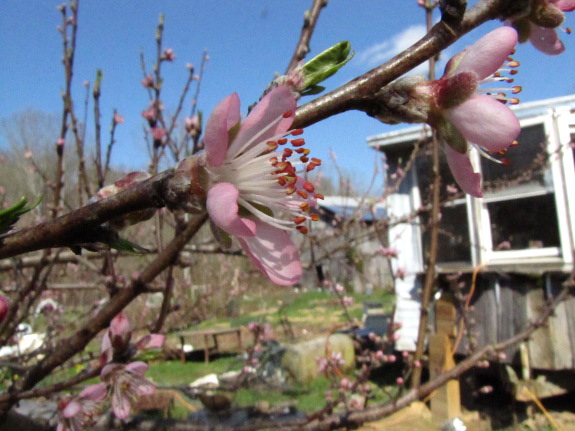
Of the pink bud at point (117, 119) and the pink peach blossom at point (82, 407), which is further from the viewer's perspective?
the pink bud at point (117, 119)

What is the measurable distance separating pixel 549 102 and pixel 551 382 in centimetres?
345

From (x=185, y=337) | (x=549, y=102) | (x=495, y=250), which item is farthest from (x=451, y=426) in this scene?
(x=185, y=337)

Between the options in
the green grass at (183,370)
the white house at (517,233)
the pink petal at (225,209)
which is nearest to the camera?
the pink petal at (225,209)

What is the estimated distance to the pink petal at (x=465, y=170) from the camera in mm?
745

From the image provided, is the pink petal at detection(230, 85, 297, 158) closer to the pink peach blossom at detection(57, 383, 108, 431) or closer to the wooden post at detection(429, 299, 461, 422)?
the pink peach blossom at detection(57, 383, 108, 431)

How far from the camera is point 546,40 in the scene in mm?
849

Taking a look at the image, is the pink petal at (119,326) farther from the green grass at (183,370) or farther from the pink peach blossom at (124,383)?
the green grass at (183,370)

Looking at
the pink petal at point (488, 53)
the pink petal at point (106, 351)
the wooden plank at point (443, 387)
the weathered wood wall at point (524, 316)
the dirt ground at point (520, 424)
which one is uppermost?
the pink petal at point (488, 53)

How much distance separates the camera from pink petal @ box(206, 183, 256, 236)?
57 cm

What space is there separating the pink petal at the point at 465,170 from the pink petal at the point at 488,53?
12 centimetres

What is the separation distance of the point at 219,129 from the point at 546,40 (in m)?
0.61

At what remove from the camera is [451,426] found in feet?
10.1

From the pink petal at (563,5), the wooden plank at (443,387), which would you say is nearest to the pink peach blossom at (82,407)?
the pink petal at (563,5)

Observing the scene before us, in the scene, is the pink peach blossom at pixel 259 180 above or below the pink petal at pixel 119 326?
above
